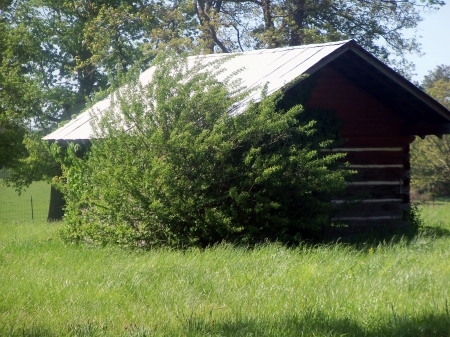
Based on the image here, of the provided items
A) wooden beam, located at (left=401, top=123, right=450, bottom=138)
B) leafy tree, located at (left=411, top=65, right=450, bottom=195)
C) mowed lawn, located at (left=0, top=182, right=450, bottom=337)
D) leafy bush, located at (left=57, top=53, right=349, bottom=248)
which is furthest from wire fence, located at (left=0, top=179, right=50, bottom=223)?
leafy tree, located at (left=411, top=65, right=450, bottom=195)

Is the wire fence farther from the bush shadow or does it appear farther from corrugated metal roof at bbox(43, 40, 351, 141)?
the bush shadow

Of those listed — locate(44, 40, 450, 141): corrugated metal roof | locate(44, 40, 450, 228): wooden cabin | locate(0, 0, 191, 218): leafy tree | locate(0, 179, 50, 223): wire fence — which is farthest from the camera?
locate(0, 179, 50, 223): wire fence

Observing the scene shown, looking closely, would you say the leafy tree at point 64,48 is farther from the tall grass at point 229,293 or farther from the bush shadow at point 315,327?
the bush shadow at point 315,327

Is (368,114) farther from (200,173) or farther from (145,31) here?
(145,31)

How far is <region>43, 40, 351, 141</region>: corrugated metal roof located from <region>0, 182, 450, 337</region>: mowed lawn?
3399mm

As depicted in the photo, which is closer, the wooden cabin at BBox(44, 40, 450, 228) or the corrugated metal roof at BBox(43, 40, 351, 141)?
the corrugated metal roof at BBox(43, 40, 351, 141)

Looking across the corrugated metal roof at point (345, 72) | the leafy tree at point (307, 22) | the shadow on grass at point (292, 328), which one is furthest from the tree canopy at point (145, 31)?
the shadow on grass at point (292, 328)

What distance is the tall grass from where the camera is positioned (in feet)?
19.7

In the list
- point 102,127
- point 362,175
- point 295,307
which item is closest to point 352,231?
point 362,175

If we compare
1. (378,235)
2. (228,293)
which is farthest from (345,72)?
(228,293)

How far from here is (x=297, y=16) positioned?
1046 inches

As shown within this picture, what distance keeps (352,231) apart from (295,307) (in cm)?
729

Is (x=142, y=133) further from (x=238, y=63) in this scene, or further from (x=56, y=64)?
(x=56, y=64)

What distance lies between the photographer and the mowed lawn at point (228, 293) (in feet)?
19.7
